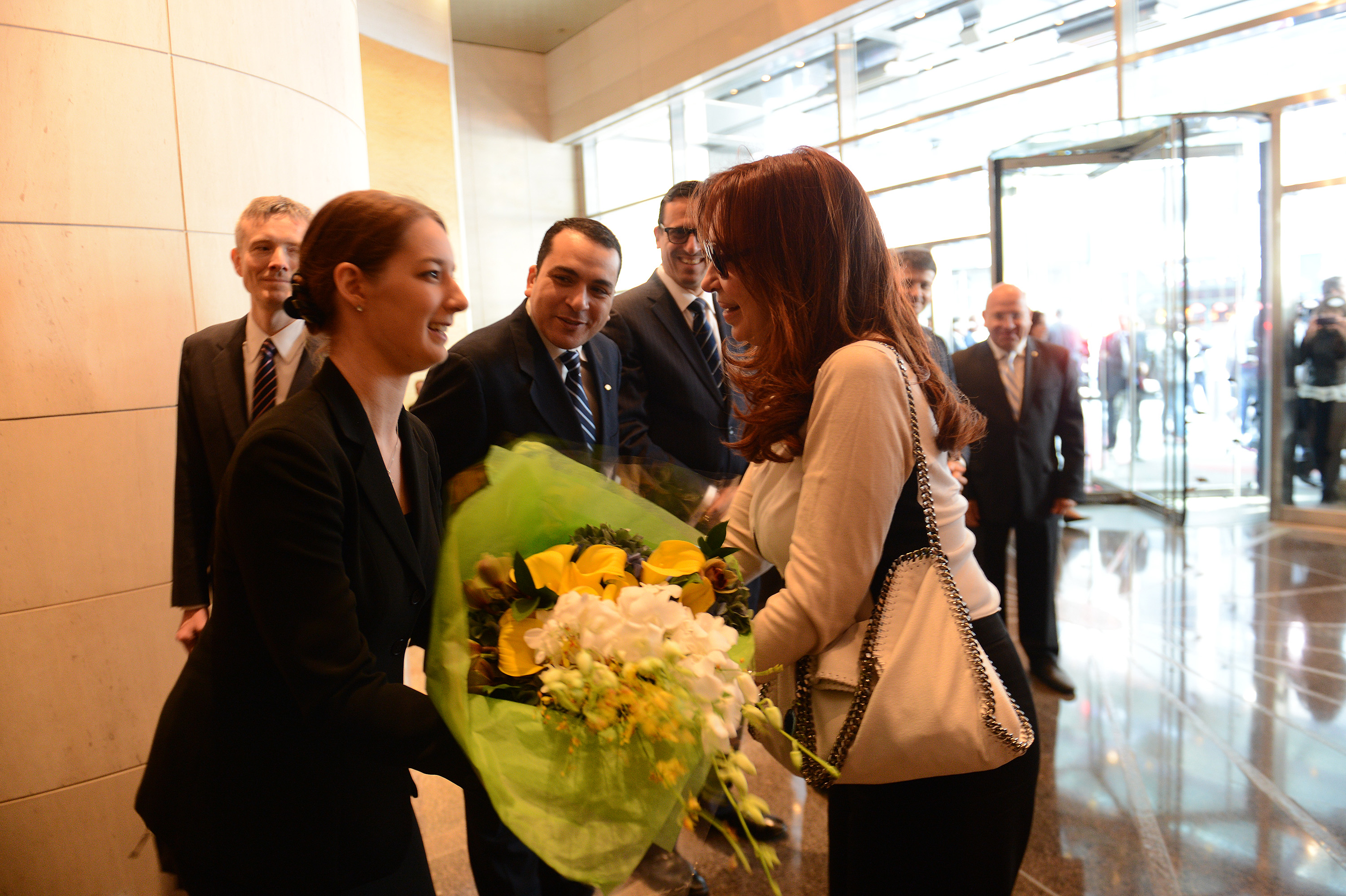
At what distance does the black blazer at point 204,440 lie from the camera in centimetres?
234

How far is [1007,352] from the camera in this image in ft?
14.1

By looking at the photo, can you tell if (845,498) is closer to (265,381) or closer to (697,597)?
(697,597)

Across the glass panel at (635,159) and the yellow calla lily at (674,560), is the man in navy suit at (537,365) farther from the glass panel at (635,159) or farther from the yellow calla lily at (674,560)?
the glass panel at (635,159)

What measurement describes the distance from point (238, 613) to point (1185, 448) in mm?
8516

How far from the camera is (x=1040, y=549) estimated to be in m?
4.16

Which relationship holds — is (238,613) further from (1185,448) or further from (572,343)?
(1185,448)

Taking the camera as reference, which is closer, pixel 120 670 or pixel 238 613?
pixel 238 613

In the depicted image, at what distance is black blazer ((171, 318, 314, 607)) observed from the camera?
2.34 m

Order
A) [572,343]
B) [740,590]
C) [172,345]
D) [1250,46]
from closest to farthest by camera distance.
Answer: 1. [740,590]
2. [572,343]
3. [172,345]
4. [1250,46]

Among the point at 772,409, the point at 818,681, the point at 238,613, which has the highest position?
the point at 772,409

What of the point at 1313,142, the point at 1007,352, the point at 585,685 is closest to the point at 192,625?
the point at 585,685

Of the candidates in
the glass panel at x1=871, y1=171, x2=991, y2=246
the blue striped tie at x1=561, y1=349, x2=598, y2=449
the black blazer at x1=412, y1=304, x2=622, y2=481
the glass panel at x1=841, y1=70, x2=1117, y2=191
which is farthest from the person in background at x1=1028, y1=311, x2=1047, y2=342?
the black blazer at x1=412, y1=304, x2=622, y2=481

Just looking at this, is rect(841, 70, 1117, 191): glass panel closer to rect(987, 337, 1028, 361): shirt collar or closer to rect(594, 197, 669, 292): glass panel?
rect(594, 197, 669, 292): glass panel

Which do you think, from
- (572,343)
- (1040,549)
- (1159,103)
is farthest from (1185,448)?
(572,343)
